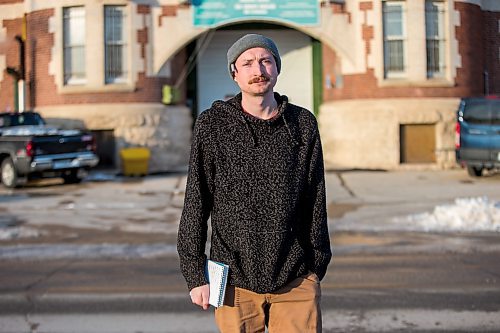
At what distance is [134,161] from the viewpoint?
1792 centimetres

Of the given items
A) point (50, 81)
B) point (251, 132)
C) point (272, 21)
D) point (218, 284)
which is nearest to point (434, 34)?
point (272, 21)

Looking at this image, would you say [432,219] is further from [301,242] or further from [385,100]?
[385,100]

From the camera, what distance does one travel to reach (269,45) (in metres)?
2.77

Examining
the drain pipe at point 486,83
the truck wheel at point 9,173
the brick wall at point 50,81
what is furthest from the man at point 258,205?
the drain pipe at point 486,83

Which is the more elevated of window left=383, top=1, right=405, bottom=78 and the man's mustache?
window left=383, top=1, right=405, bottom=78

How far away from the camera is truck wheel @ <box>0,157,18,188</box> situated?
15594 millimetres

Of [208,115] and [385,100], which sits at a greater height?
[385,100]

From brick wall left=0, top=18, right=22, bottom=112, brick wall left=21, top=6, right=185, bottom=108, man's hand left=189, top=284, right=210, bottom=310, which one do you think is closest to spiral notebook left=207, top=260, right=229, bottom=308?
man's hand left=189, top=284, right=210, bottom=310

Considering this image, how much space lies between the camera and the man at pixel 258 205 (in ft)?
8.77

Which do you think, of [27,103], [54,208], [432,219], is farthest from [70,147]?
[432,219]

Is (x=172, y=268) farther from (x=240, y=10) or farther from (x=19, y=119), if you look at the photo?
(x=240, y=10)

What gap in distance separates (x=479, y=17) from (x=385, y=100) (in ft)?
15.5

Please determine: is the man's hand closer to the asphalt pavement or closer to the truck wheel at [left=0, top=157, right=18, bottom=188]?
the asphalt pavement

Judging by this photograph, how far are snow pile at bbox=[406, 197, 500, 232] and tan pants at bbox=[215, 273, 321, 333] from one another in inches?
292
